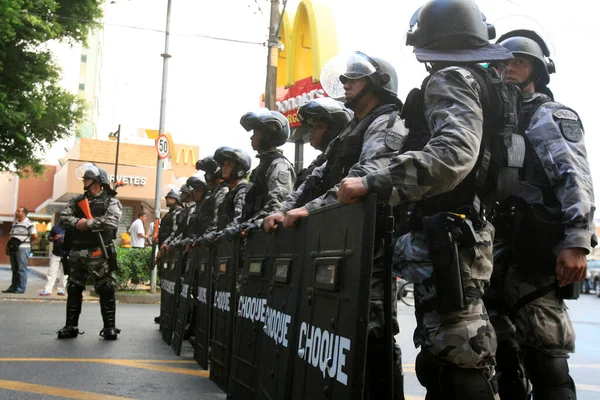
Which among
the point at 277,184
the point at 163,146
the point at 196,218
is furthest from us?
the point at 163,146

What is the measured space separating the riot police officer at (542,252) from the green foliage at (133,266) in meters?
12.6

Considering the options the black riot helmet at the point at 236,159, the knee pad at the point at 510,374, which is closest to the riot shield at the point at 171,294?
the black riot helmet at the point at 236,159

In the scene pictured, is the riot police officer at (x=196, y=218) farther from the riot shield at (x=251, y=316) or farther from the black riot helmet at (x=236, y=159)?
the riot shield at (x=251, y=316)

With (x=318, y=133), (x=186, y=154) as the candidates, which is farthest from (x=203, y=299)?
(x=186, y=154)

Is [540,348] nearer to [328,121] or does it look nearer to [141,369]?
[328,121]

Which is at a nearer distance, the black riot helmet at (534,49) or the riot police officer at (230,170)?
the black riot helmet at (534,49)

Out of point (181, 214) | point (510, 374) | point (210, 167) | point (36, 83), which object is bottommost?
point (510, 374)

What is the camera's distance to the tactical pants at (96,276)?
26.7ft

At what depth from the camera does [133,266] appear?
15844 millimetres

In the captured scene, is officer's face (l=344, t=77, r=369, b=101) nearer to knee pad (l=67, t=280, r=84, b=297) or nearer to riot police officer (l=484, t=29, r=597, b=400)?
riot police officer (l=484, t=29, r=597, b=400)

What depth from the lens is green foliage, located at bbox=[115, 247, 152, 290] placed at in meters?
15.6

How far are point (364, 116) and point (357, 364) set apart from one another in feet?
6.53

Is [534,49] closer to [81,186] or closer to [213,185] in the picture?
[213,185]

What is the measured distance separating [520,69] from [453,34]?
1021mm
